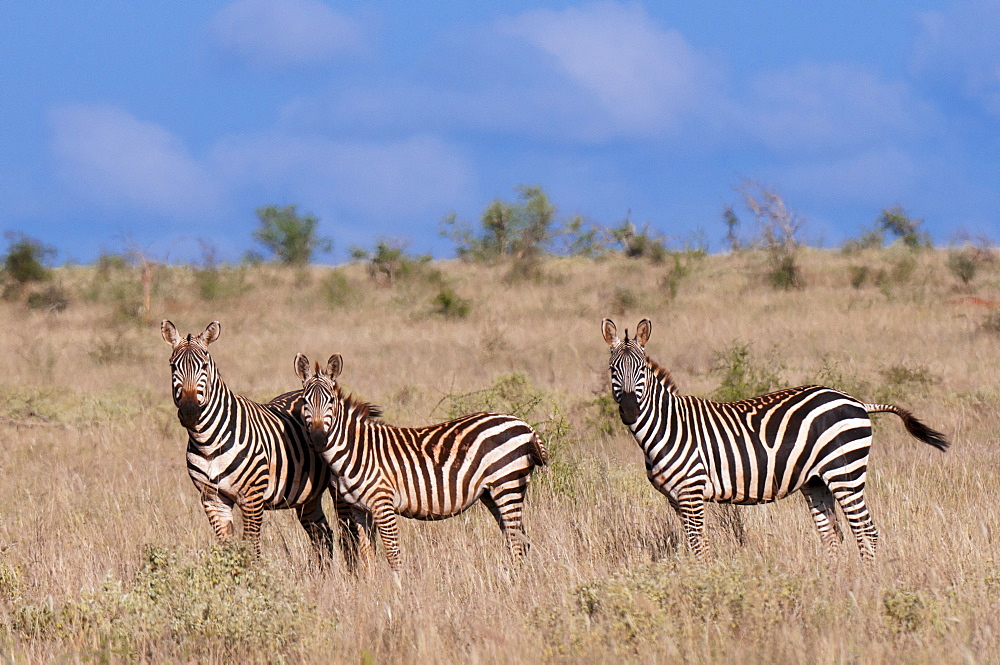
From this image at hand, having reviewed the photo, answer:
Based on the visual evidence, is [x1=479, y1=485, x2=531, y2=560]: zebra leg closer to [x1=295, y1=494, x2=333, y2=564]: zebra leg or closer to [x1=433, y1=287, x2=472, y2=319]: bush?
[x1=295, y1=494, x2=333, y2=564]: zebra leg

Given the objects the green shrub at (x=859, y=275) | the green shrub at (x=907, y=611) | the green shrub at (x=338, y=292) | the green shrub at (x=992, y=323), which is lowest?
the green shrub at (x=907, y=611)

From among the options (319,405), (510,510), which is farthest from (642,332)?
(319,405)

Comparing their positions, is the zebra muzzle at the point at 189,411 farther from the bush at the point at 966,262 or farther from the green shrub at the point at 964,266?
the green shrub at the point at 964,266

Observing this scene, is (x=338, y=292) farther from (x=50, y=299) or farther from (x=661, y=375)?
(x=661, y=375)

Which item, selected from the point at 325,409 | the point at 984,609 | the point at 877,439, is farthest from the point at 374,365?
the point at 984,609

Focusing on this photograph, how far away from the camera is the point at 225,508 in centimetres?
693

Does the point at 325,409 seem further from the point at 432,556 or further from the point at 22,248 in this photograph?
the point at 22,248

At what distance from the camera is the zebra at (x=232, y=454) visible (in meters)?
6.71

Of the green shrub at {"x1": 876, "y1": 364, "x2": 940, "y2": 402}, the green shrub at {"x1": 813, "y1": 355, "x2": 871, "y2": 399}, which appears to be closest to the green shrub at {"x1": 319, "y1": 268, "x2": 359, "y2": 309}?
the green shrub at {"x1": 876, "y1": 364, "x2": 940, "y2": 402}

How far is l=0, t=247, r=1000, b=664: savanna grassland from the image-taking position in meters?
5.09

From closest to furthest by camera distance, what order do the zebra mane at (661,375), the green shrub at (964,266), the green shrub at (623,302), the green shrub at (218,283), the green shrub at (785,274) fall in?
1. the zebra mane at (661,375)
2. the green shrub at (623,302)
3. the green shrub at (964,266)
4. the green shrub at (785,274)
5. the green shrub at (218,283)

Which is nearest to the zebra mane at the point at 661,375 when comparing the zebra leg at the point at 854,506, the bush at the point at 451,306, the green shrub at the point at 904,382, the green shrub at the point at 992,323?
the zebra leg at the point at 854,506

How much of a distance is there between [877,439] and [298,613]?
8212 millimetres

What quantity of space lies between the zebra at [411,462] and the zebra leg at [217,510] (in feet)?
2.78
